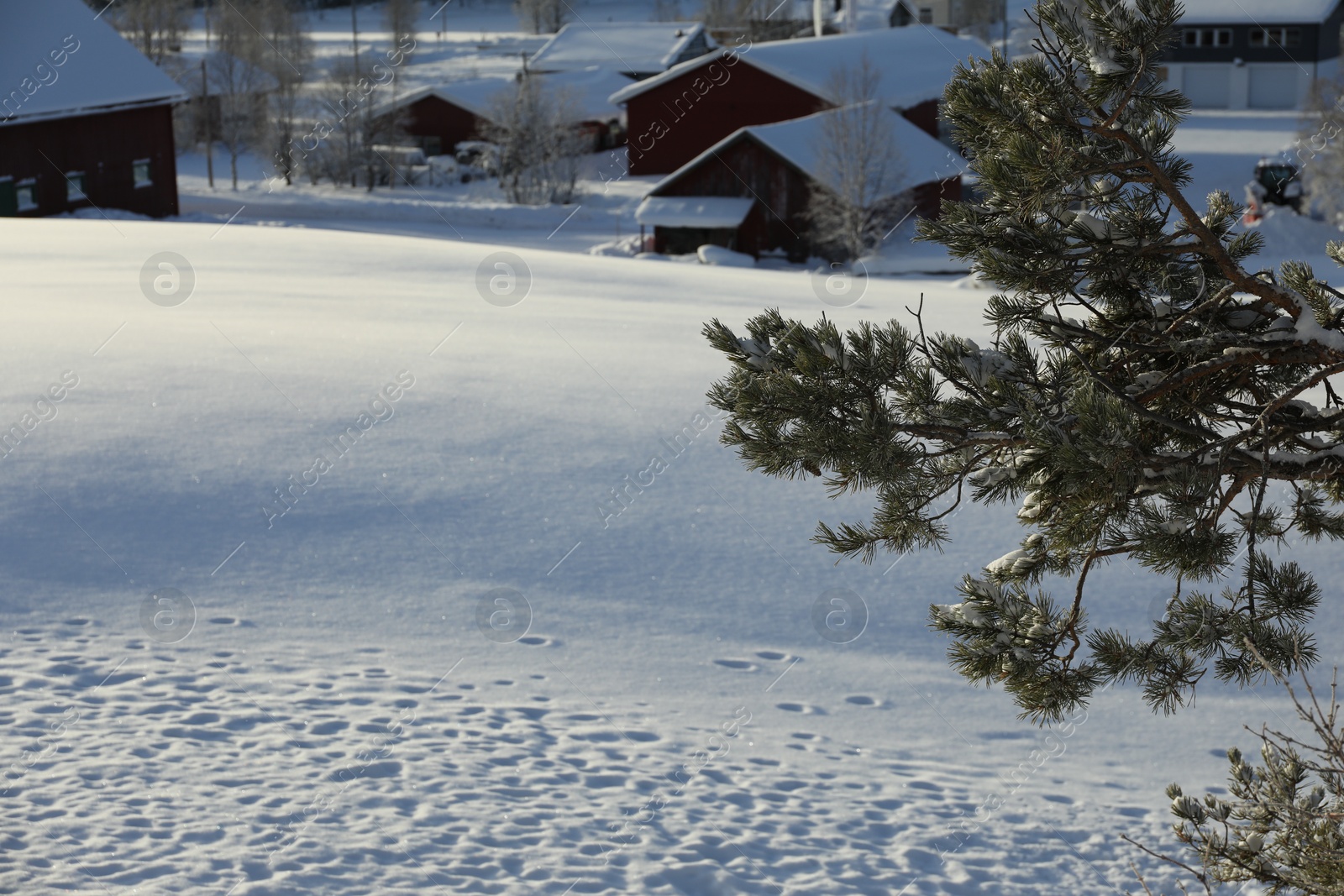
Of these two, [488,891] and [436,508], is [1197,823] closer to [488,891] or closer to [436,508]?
[488,891]

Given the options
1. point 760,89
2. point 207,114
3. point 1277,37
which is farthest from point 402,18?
point 1277,37

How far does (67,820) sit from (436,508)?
461 centimetres

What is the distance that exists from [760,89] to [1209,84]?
97.3ft

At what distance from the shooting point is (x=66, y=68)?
34125 millimetres

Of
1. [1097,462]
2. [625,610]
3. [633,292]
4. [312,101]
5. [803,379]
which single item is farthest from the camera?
[312,101]

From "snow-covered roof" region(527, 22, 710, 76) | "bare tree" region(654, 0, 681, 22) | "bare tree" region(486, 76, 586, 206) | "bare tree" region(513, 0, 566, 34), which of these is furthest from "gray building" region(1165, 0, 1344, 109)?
"bare tree" region(513, 0, 566, 34)

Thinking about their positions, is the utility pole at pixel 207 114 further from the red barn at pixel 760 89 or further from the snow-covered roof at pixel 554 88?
the red barn at pixel 760 89

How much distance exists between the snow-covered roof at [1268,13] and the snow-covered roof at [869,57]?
56.6 ft

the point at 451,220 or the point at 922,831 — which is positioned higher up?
the point at 451,220

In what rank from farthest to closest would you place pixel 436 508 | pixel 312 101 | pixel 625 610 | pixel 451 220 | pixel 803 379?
pixel 312 101, pixel 451 220, pixel 436 508, pixel 625 610, pixel 803 379

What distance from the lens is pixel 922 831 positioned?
6.73 metres

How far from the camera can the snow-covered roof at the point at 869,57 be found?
42.3 metres

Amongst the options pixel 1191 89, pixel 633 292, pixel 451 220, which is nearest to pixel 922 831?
pixel 633 292

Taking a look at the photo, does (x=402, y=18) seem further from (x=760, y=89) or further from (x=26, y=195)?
(x=26, y=195)
